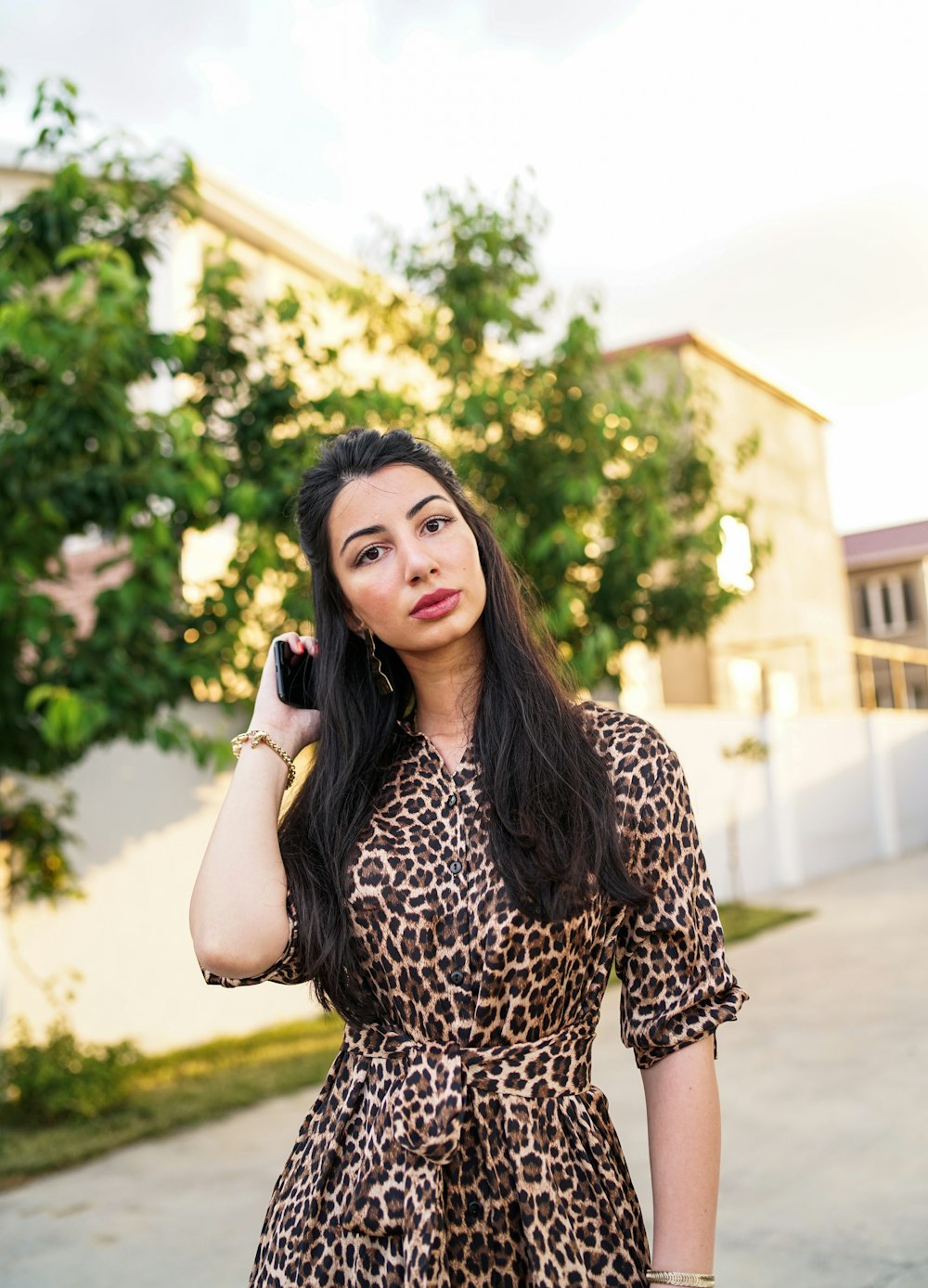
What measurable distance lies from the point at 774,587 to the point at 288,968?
17481 mm

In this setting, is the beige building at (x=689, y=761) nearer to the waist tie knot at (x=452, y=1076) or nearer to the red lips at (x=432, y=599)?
the red lips at (x=432, y=599)

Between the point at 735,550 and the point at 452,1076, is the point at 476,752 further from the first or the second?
the point at 735,550

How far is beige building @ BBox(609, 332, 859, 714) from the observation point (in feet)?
52.1

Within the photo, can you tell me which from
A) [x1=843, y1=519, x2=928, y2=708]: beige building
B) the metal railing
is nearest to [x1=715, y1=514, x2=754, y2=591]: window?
the metal railing

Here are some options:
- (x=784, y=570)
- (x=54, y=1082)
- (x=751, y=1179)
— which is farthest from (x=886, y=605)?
(x=54, y=1082)

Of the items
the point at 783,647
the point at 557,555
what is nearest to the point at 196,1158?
the point at 557,555

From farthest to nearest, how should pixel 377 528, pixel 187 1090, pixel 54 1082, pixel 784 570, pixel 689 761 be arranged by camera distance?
1. pixel 784 570
2. pixel 689 761
3. pixel 187 1090
4. pixel 54 1082
5. pixel 377 528

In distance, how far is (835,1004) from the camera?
7.54 m

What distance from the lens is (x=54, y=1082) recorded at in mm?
5512

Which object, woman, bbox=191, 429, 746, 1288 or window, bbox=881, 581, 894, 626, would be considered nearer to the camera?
woman, bbox=191, 429, 746, 1288

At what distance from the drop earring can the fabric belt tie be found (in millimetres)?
490

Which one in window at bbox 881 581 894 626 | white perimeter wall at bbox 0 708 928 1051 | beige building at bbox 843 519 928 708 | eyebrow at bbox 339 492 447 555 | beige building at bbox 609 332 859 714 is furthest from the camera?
window at bbox 881 581 894 626

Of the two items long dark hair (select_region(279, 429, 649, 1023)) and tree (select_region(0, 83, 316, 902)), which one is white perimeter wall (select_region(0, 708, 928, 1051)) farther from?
long dark hair (select_region(279, 429, 649, 1023))

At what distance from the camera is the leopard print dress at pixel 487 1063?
1434 millimetres
